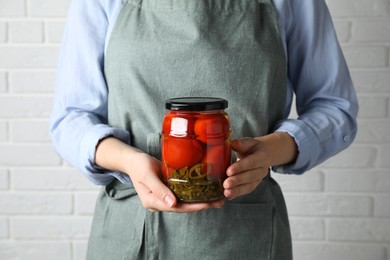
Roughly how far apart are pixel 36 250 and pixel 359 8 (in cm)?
120

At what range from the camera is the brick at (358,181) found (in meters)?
1.75

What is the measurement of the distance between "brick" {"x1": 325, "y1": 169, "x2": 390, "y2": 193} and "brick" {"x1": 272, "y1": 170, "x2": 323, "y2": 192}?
0.02 metres

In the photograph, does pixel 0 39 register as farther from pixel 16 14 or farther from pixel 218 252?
pixel 218 252

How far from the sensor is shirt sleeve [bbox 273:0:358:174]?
1.00m

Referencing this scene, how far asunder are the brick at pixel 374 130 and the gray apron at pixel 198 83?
2.67ft

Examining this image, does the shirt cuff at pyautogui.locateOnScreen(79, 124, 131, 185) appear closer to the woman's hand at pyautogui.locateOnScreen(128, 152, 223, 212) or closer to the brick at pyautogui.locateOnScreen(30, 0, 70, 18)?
the woman's hand at pyautogui.locateOnScreen(128, 152, 223, 212)

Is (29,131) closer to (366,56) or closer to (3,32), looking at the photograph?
(3,32)

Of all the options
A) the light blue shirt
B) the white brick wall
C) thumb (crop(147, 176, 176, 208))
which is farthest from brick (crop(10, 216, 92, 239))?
thumb (crop(147, 176, 176, 208))

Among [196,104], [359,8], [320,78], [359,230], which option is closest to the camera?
[196,104]

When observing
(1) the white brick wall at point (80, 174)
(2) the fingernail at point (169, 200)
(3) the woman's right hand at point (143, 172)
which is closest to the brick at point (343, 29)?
(1) the white brick wall at point (80, 174)

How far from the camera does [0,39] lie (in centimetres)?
173

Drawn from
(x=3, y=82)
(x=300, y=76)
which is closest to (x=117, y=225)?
(x=300, y=76)

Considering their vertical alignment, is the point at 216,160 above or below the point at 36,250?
above

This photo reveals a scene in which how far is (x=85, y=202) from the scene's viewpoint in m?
1.79
